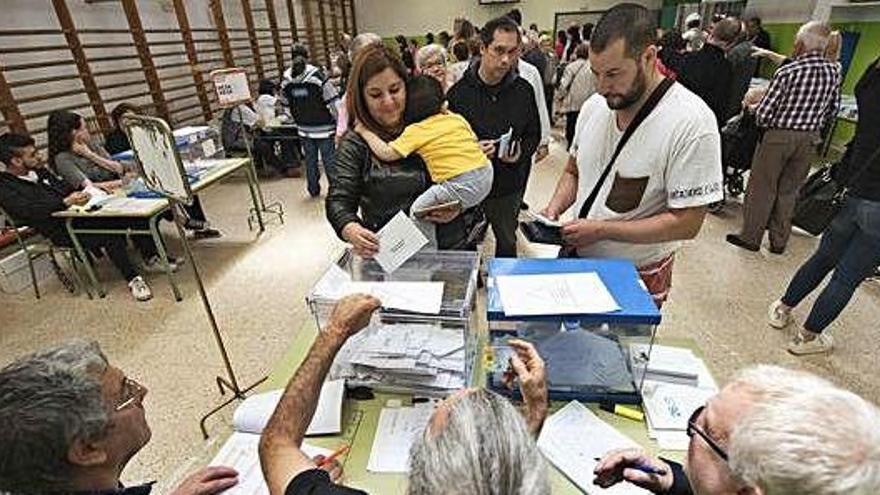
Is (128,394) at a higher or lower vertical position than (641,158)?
lower

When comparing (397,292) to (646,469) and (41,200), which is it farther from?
(41,200)

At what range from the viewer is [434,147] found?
61.1 inches

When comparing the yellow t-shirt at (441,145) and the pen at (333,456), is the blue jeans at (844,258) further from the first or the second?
the pen at (333,456)

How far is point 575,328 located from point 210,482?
2.96 feet

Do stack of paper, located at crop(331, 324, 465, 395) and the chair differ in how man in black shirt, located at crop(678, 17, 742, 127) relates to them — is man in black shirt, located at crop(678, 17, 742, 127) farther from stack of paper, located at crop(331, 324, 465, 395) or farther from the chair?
the chair

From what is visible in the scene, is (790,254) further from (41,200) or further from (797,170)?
(41,200)

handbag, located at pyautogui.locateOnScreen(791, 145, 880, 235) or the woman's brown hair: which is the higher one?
the woman's brown hair

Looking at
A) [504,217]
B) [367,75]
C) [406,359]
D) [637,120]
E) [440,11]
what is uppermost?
[440,11]

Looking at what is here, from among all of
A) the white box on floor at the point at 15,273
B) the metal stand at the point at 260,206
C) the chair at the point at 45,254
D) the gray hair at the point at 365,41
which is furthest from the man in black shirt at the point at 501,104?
the white box on floor at the point at 15,273

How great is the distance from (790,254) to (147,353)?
4332 mm

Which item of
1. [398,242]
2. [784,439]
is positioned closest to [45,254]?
[398,242]

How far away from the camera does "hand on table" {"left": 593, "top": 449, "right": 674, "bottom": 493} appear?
0.94 meters

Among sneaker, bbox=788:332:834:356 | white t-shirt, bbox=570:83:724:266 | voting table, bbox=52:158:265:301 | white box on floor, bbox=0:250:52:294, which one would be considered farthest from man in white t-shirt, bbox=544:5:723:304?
white box on floor, bbox=0:250:52:294

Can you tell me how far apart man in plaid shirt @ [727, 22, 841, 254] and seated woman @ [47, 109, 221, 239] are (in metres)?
4.45
